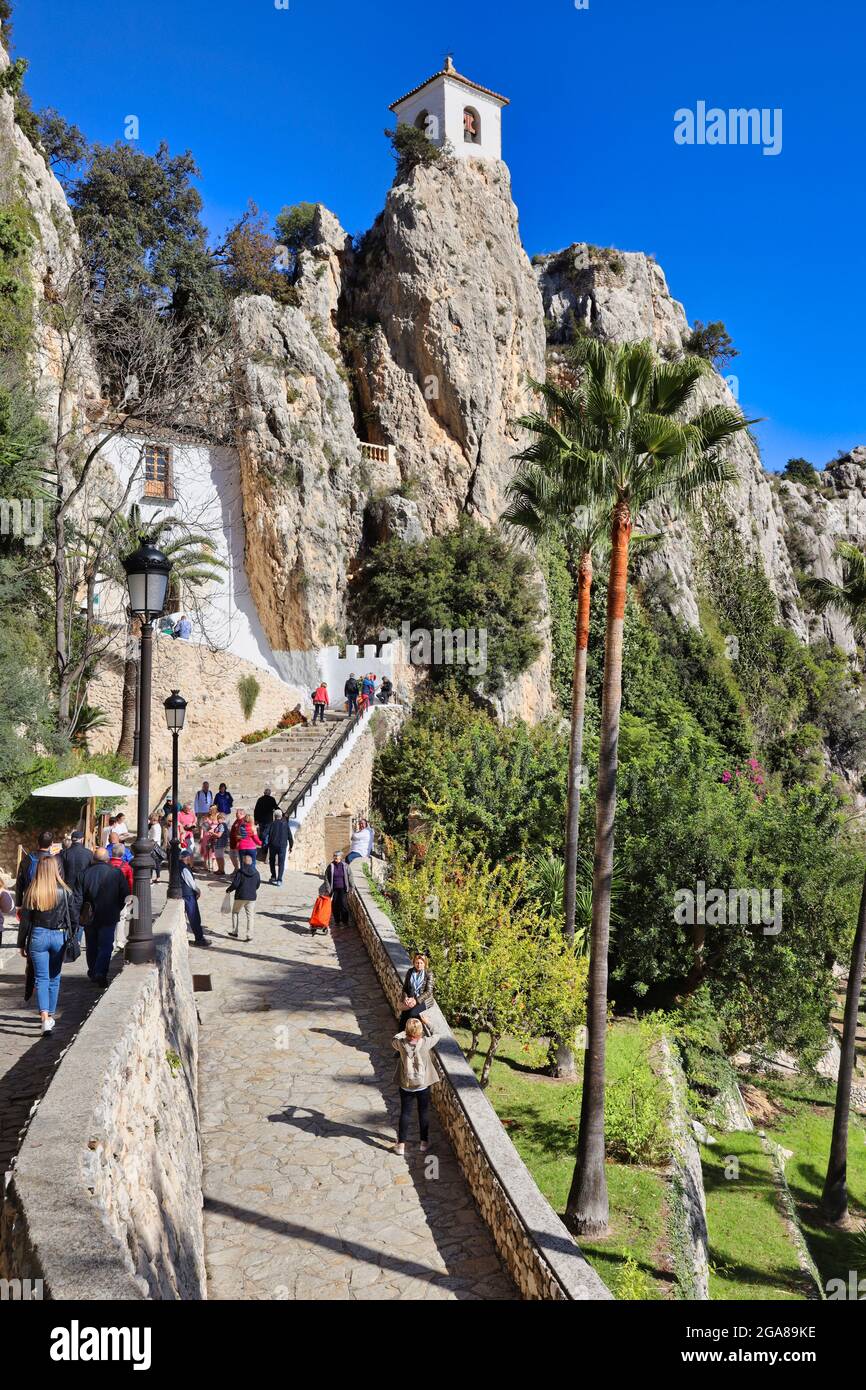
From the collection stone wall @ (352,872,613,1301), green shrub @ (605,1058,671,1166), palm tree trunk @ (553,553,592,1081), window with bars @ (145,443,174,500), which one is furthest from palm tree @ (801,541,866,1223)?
window with bars @ (145,443,174,500)

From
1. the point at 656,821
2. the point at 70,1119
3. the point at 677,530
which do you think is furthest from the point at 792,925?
the point at 677,530

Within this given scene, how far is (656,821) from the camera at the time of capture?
1961 centimetres

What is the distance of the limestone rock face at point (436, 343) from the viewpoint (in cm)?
3756

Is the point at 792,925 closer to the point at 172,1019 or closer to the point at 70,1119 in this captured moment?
the point at 172,1019

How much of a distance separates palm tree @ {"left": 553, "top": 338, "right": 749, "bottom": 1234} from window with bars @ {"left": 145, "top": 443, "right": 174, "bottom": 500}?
21571 millimetres

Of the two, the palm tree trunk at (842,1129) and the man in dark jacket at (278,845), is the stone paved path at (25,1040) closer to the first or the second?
the man in dark jacket at (278,845)

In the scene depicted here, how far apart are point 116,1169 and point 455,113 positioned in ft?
157

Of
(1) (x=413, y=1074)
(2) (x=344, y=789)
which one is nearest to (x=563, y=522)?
(1) (x=413, y=1074)

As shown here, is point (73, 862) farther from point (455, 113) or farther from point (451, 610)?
point (455, 113)

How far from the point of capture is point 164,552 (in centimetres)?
2614

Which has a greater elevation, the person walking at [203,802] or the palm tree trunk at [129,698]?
the palm tree trunk at [129,698]

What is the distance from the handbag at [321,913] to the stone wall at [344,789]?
18.7 feet

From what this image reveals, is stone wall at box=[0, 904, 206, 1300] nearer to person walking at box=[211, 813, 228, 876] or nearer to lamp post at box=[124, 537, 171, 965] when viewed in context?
lamp post at box=[124, 537, 171, 965]

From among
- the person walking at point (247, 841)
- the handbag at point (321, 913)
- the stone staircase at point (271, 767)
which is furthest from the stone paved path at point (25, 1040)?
the stone staircase at point (271, 767)
